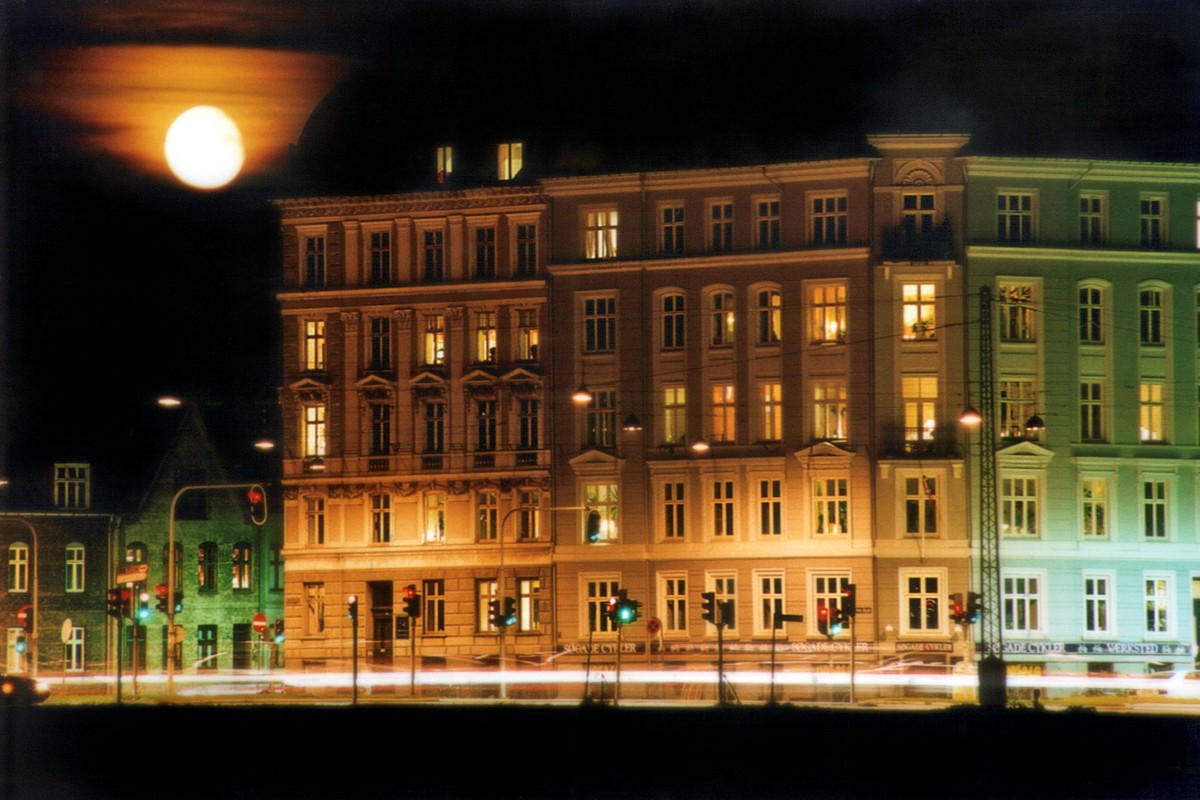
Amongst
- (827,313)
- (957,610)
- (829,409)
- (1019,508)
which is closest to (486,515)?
(829,409)

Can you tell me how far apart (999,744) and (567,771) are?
23.8 ft

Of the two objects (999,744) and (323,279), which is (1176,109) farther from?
(999,744)

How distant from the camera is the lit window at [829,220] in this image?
61750mm

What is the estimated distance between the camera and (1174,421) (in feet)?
198

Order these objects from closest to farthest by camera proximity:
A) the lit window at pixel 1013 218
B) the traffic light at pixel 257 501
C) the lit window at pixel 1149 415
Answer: the traffic light at pixel 257 501
the lit window at pixel 1149 415
the lit window at pixel 1013 218

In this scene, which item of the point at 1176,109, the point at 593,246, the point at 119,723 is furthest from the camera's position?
the point at 593,246

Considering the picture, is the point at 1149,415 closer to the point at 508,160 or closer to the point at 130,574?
the point at 508,160

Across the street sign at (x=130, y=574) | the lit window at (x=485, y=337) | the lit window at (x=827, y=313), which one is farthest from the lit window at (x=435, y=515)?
the street sign at (x=130, y=574)

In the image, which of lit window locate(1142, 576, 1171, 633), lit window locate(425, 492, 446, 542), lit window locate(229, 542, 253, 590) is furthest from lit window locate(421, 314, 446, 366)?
lit window locate(1142, 576, 1171, 633)

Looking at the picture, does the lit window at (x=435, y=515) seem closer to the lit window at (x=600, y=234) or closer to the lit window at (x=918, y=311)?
the lit window at (x=600, y=234)

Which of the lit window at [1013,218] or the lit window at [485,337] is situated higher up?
the lit window at [1013,218]

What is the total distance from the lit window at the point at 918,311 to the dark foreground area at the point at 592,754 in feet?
99.1

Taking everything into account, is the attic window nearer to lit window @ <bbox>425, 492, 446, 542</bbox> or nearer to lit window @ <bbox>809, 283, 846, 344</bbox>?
lit window @ <bbox>425, 492, 446, 542</bbox>

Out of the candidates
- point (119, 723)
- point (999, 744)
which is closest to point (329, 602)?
point (119, 723)
